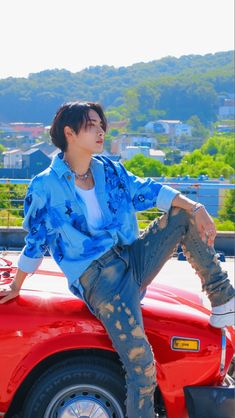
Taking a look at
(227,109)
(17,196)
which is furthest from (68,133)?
(227,109)

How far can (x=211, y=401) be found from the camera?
11.3ft

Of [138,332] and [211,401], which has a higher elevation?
[138,332]

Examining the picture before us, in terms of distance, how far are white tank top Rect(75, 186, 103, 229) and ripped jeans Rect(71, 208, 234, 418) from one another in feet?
0.56

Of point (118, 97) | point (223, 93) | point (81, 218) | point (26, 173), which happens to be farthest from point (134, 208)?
point (223, 93)

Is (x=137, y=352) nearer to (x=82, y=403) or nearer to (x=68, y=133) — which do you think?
(x=82, y=403)

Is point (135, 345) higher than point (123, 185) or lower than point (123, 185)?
lower

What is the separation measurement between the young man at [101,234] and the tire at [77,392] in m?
0.15

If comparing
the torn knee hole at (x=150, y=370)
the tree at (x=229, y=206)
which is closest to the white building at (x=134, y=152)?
the tree at (x=229, y=206)

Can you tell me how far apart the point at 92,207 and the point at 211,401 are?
119 centimetres

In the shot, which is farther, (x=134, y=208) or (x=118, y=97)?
(x=118, y=97)

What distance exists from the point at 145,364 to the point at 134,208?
38.9 inches

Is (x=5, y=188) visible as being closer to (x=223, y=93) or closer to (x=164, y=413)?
(x=164, y=413)

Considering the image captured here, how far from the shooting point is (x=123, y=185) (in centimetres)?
387

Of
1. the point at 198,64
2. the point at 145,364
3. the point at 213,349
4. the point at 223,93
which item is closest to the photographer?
the point at 145,364
